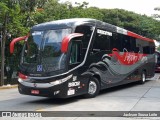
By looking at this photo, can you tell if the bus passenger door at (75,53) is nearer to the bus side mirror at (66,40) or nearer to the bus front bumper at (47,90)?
the bus side mirror at (66,40)

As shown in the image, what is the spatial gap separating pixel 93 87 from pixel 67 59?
238 centimetres

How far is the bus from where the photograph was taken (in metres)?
12.1

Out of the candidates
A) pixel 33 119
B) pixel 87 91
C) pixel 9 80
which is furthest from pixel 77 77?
pixel 9 80

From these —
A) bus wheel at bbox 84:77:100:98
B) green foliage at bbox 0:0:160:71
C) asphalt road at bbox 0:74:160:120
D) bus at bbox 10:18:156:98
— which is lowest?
asphalt road at bbox 0:74:160:120

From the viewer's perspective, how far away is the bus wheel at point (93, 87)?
13.7 meters

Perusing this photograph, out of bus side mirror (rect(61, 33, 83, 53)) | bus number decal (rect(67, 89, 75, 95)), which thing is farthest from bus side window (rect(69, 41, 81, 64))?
bus number decal (rect(67, 89, 75, 95))

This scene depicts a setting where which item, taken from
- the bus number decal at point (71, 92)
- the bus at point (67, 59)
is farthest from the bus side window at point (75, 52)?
the bus number decal at point (71, 92)

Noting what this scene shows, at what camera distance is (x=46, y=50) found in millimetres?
12492

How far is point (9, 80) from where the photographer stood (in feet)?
90.5

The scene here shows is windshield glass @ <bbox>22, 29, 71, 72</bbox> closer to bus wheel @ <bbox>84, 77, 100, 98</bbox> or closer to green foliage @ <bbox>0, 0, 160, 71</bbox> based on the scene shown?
bus wheel @ <bbox>84, 77, 100, 98</bbox>

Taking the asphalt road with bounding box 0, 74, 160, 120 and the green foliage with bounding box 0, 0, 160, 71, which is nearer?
the asphalt road with bounding box 0, 74, 160, 120

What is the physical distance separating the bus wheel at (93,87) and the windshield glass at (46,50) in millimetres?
2144

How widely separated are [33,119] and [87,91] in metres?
4.41

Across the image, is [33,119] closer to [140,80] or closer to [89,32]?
[89,32]
